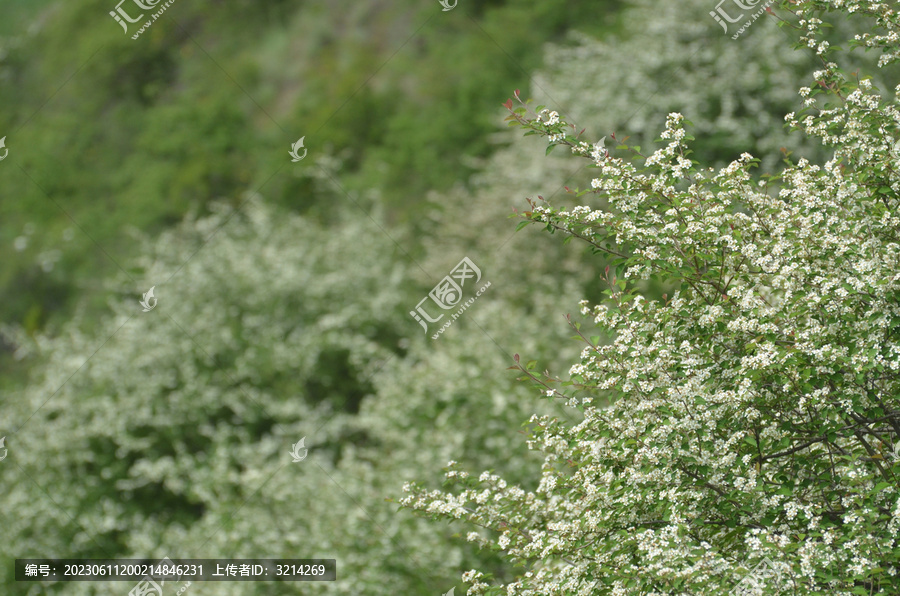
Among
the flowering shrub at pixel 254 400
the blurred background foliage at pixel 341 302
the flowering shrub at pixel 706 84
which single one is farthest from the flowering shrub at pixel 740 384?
the flowering shrub at pixel 706 84

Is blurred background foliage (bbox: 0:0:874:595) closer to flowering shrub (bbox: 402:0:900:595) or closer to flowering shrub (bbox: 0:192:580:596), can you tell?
flowering shrub (bbox: 0:192:580:596)

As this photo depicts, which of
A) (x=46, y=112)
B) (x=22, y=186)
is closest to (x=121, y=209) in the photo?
(x=22, y=186)

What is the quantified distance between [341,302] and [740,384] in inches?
492

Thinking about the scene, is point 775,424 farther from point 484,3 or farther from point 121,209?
point 121,209

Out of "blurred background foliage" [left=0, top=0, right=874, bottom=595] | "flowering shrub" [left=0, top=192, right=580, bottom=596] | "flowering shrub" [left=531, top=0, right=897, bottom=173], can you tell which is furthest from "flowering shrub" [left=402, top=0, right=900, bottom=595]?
"flowering shrub" [left=531, top=0, right=897, bottom=173]

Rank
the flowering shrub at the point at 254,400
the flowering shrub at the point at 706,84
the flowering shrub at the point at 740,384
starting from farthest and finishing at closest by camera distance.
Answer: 1. the flowering shrub at the point at 706,84
2. the flowering shrub at the point at 254,400
3. the flowering shrub at the point at 740,384

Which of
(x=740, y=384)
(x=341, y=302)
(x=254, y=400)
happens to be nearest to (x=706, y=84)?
(x=341, y=302)

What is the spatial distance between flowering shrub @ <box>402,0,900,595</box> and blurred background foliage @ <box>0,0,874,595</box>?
3515 millimetres

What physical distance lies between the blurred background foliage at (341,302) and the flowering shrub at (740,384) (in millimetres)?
3515

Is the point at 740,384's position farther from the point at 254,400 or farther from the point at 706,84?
the point at 254,400

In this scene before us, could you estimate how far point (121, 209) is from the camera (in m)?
28.5

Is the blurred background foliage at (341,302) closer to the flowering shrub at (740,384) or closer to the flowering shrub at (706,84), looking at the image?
the flowering shrub at (706,84)

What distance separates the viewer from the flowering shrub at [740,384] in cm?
379

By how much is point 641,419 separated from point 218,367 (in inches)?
492
